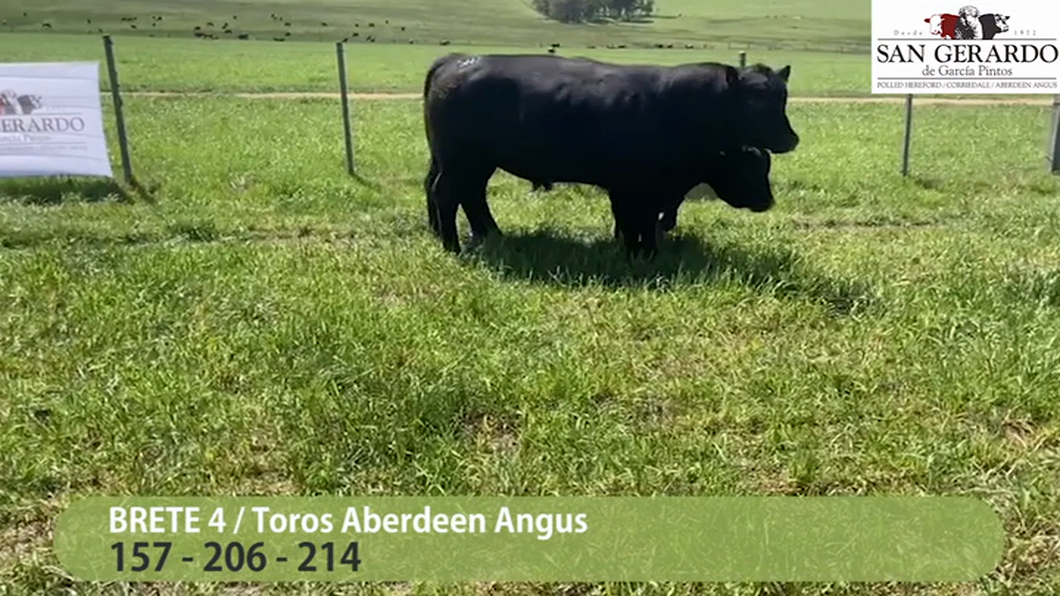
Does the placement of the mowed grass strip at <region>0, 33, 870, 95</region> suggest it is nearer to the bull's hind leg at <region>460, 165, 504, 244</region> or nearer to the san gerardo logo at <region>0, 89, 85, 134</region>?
the san gerardo logo at <region>0, 89, 85, 134</region>

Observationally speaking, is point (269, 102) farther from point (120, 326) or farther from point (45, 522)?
point (45, 522)

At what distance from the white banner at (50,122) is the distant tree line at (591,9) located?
2289 inches

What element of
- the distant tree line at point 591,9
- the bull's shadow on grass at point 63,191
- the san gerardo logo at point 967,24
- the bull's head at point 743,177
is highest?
the distant tree line at point 591,9

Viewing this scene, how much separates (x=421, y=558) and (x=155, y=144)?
10.4m

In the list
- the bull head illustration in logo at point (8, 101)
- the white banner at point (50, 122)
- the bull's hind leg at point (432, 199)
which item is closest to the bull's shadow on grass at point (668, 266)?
the bull's hind leg at point (432, 199)

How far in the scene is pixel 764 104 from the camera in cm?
566

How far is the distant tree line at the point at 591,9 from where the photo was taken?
64812mm

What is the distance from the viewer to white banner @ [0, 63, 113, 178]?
873 centimetres

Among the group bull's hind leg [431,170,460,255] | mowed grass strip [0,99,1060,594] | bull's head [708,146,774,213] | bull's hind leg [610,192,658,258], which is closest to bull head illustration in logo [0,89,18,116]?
mowed grass strip [0,99,1060,594]

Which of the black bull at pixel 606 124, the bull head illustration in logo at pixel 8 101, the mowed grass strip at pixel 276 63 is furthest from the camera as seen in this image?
the mowed grass strip at pixel 276 63

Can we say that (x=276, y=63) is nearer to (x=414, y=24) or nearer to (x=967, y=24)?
(x=967, y=24)

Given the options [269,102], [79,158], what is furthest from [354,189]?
[269,102]

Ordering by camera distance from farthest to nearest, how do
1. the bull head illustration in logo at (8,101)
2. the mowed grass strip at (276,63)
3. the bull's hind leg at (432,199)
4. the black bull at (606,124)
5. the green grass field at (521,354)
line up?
the mowed grass strip at (276,63) < the bull head illustration in logo at (8,101) < the bull's hind leg at (432,199) < the black bull at (606,124) < the green grass field at (521,354)

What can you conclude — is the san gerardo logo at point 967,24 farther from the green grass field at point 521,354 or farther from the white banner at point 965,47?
the green grass field at point 521,354
